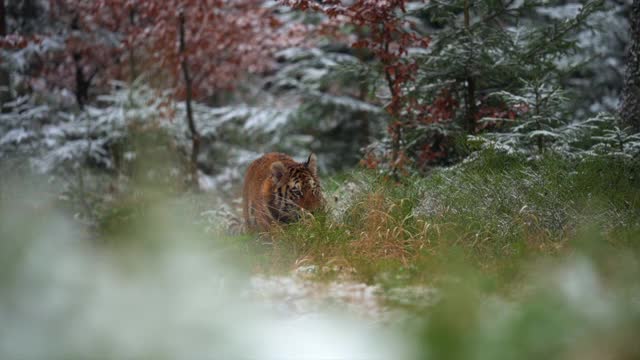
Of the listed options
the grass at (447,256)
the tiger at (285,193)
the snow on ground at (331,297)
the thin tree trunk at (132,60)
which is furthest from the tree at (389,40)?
the thin tree trunk at (132,60)

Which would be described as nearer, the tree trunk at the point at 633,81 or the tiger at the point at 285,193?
the tiger at the point at 285,193

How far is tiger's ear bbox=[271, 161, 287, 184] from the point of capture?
6043 mm

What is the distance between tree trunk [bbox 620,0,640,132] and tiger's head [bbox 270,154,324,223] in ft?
11.9

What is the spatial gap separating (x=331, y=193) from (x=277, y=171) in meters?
1.15

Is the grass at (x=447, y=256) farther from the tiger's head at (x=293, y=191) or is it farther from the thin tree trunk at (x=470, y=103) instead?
the thin tree trunk at (x=470, y=103)

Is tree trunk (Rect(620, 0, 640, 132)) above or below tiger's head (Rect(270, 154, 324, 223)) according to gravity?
above

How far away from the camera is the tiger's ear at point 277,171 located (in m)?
6.04

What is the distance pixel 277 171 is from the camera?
6.09 metres

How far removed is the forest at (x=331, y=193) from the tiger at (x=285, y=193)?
0.10 m

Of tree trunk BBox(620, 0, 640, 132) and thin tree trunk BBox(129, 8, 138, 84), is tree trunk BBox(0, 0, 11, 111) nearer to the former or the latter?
thin tree trunk BBox(129, 8, 138, 84)

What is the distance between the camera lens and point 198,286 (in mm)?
2639

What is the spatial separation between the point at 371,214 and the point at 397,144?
2381mm

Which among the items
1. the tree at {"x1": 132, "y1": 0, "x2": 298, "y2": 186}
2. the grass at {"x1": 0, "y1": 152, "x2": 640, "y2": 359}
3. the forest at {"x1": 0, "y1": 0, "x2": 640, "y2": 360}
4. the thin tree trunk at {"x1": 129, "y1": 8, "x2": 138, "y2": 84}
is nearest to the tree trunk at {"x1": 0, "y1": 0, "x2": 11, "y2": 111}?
the forest at {"x1": 0, "y1": 0, "x2": 640, "y2": 360}

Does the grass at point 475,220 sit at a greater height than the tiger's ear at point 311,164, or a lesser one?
lesser
